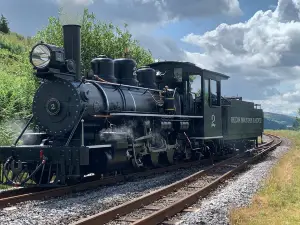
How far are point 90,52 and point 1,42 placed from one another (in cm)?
4023

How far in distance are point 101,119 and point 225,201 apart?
3.99m

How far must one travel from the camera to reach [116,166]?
10.6 metres

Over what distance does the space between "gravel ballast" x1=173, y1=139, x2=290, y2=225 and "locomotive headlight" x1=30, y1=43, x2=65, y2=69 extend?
4.60m

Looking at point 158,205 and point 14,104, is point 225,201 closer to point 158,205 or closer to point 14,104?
point 158,205

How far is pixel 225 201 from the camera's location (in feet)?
26.9

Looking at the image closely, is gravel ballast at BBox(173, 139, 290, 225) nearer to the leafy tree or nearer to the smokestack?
the smokestack

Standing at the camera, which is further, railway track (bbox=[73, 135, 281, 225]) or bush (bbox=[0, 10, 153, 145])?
bush (bbox=[0, 10, 153, 145])

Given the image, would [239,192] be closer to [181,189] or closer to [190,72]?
[181,189]

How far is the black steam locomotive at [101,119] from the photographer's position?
31.3 ft

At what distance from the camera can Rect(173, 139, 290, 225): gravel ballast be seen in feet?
22.2

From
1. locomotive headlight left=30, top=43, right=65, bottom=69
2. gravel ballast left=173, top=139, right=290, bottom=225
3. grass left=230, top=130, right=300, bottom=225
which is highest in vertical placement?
locomotive headlight left=30, top=43, right=65, bottom=69

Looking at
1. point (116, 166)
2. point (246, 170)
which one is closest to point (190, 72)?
point (246, 170)

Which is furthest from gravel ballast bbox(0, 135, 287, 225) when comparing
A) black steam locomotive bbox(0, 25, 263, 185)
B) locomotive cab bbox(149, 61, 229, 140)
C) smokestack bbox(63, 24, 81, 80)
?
locomotive cab bbox(149, 61, 229, 140)

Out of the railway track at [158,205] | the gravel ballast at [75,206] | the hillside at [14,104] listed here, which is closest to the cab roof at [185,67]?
the railway track at [158,205]
